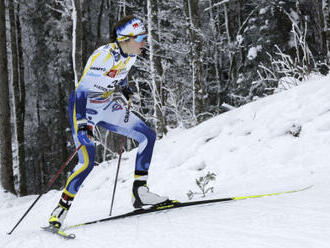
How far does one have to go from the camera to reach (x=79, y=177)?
140 inches

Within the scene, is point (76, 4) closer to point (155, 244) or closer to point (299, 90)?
point (299, 90)

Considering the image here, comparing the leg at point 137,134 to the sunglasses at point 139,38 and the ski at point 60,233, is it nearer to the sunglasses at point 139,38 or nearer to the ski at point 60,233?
the sunglasses at point 139,38

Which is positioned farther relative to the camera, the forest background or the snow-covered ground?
the forest background

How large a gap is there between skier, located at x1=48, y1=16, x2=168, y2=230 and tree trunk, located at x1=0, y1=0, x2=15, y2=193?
8499 mm

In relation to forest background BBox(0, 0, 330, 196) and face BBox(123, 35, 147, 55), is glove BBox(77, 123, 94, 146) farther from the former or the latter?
forest background BBox(0, 0, 330, 196)

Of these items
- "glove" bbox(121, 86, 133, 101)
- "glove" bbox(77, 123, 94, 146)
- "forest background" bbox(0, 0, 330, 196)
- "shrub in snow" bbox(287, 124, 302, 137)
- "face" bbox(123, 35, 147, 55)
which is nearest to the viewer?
"glove" bbox(77, 123, 94, 146)

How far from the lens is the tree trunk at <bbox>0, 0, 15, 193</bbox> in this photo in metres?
11.2

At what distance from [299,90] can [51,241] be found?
4838mm

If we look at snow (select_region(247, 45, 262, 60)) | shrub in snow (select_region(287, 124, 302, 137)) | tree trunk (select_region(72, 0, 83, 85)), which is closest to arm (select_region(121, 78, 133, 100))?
shrub in snow (select_region(287, 124, 302, 137))

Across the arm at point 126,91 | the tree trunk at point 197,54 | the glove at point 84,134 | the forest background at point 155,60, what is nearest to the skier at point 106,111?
the glove at point 84,134

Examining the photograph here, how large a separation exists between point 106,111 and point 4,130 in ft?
28.4

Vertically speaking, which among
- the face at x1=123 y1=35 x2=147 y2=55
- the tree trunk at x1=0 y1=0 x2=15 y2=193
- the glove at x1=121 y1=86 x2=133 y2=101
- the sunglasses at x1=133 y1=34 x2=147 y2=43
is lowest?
the tree trunk at x1=0 y1=0 x2=15 y2=193

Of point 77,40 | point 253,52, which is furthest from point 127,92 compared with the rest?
point 253,52

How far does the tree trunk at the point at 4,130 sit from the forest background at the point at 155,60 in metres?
0.03
